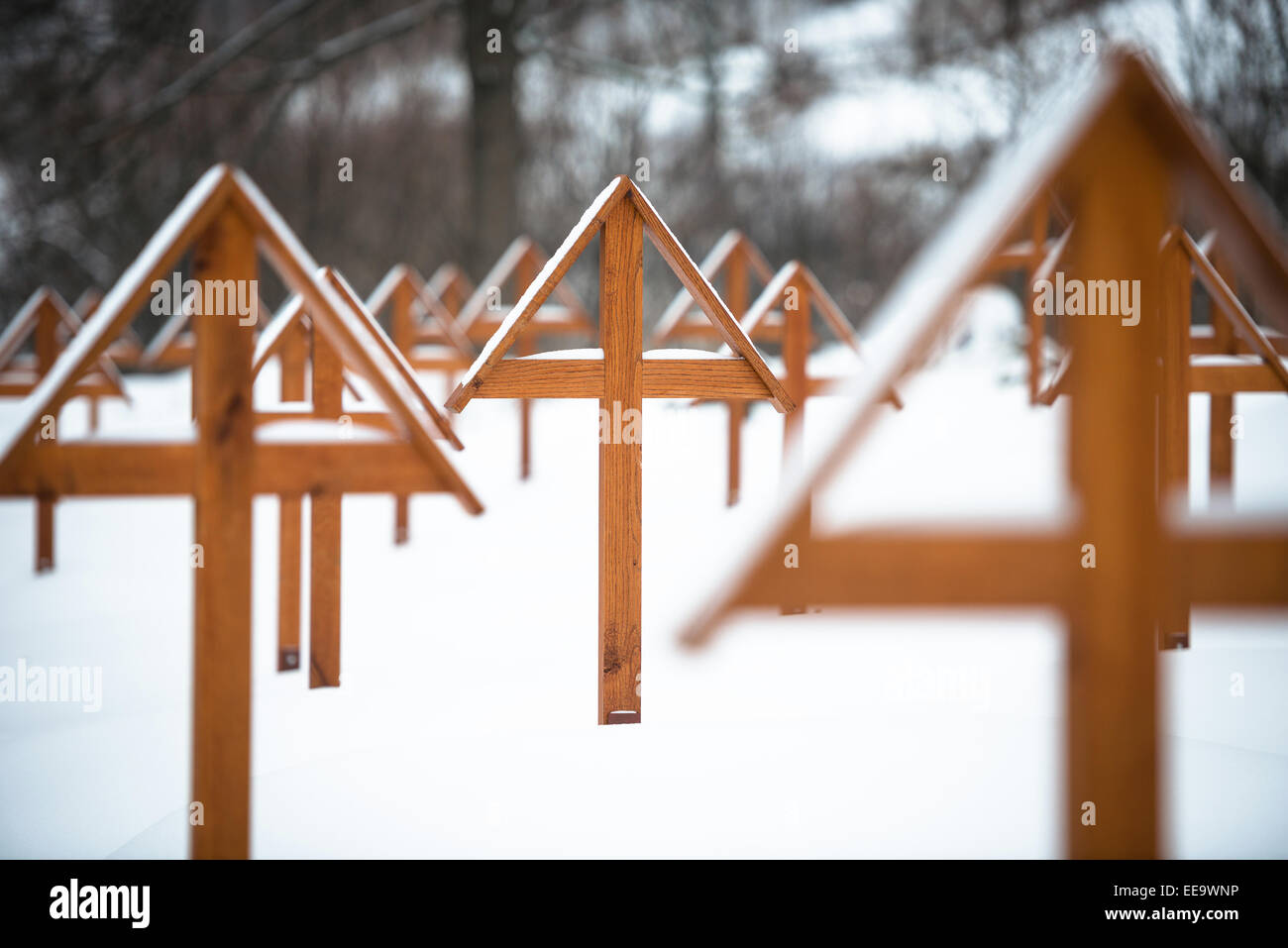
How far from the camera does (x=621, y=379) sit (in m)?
2.68

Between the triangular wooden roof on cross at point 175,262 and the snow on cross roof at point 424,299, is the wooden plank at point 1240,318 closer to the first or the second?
the triangular wooden roof on cross at point 175,262

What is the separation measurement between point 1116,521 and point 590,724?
5.88 feet

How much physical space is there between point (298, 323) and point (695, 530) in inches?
108

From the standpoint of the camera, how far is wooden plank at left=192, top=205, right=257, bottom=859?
5.08 ft

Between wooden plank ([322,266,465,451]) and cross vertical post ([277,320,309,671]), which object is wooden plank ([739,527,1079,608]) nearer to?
wooden plank ([322,266,465,451])

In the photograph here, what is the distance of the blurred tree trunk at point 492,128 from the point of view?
9688 mm

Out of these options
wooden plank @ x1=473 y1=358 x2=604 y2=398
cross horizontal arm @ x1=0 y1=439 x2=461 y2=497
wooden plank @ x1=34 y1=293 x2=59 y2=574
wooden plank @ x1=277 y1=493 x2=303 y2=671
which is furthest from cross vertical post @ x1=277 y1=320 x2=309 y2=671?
wooden plank @ x1=34 y1=293 x2=59 y2=574

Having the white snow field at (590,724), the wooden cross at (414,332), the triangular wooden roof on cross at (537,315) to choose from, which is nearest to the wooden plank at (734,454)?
the white snow field at (590,724)

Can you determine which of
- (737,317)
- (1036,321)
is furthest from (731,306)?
(1036,321)

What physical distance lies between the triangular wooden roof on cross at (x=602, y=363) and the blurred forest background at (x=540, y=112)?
23.9 feet

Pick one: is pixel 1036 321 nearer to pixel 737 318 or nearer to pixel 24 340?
pixel 737 318

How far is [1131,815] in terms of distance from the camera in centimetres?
137

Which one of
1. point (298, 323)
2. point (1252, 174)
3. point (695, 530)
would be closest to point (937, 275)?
point (298, 323)

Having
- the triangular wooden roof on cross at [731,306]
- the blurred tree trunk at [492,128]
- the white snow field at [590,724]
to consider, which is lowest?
the white snow field at [590,724]
